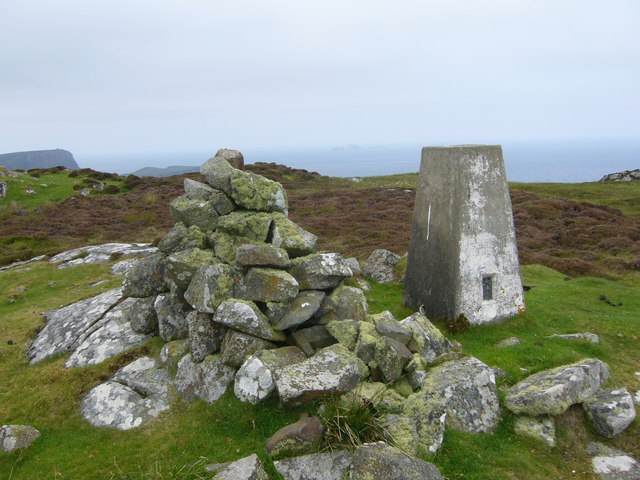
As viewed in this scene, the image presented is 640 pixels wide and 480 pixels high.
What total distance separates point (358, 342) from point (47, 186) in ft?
225

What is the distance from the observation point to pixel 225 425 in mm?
9914

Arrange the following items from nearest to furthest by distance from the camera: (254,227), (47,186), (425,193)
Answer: (254,227) < (425,193) < (47,186)

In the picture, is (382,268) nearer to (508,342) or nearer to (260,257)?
(508,342)

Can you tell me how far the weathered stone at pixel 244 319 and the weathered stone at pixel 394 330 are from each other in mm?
2842

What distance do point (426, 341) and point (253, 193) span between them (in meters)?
7.17

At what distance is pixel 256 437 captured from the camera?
9.46m

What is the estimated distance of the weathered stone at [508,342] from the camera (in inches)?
546

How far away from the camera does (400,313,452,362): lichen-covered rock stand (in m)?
11.8

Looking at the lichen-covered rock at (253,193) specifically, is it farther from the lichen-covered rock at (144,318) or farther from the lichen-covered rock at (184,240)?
the lichen-covered rock at (144,318)

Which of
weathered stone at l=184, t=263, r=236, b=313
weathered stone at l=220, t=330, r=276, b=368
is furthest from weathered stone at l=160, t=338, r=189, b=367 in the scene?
weathered stone at l=220, t=330, r=276, b=368

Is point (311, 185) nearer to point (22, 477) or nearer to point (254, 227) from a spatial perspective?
point (254, 227)

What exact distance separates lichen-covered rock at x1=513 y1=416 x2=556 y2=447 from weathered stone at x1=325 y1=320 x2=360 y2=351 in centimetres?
411

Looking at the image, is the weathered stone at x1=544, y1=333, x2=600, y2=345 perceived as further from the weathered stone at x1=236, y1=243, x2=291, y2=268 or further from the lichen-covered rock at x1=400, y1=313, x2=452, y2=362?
the weathered stone at x1=236, y1=243, x2=291, y2=268

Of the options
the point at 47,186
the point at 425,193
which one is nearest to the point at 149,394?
the point at 425,193
